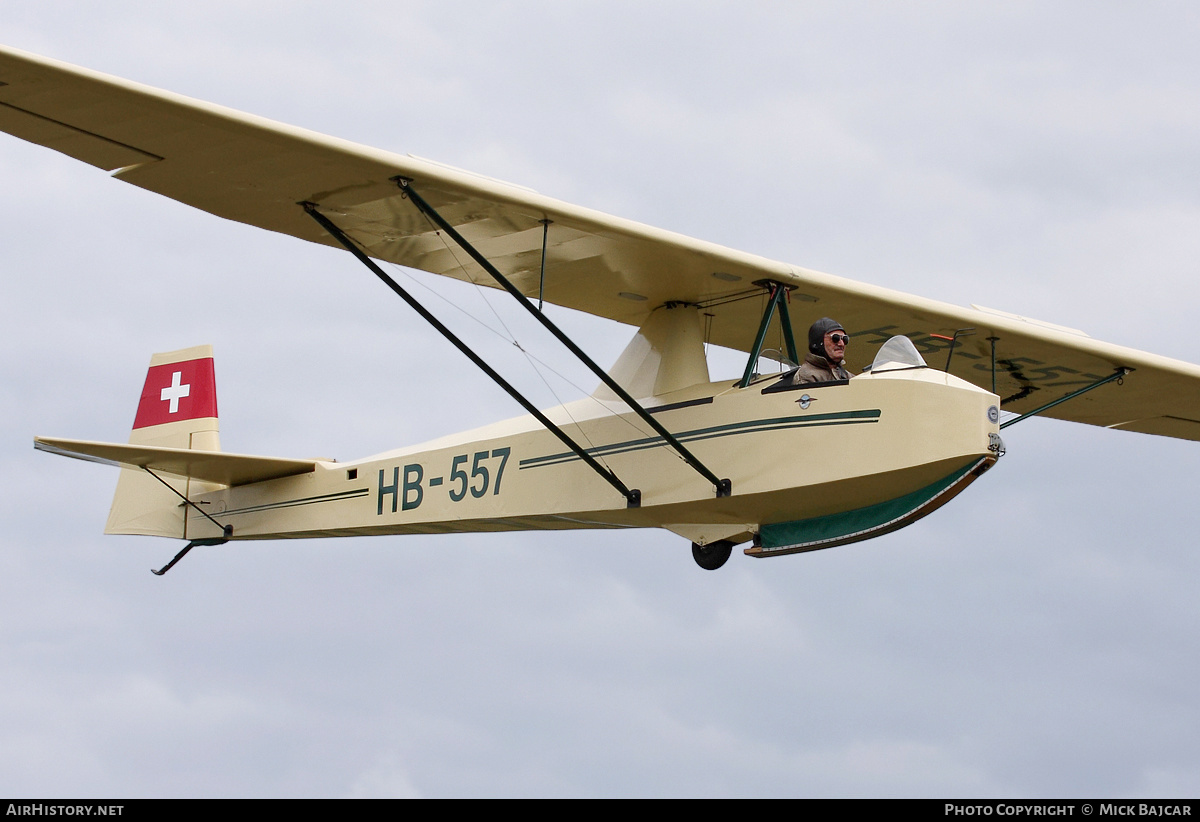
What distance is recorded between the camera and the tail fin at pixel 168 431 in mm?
15719

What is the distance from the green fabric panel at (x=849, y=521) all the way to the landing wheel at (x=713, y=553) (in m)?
0.35

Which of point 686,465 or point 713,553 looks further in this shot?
point 713,553

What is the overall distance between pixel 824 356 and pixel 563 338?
6.45 feet

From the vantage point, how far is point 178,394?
16312mm

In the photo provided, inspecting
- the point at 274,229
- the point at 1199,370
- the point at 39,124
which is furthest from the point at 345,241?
the point at 1199,370

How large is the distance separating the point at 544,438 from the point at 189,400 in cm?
534

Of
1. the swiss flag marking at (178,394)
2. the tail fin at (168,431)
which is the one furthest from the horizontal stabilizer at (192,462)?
the swiss flag marking at (178,394)

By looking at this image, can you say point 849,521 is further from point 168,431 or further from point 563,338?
point 168,431

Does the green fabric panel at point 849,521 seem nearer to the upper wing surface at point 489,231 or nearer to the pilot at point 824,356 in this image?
the pilot at point 824,356

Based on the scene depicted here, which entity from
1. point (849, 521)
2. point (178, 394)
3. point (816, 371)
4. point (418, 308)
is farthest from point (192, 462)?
point (849, 521)

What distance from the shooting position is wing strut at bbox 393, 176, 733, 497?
35.0 ft

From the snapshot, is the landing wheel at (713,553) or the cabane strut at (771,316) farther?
the landing wheel at (713,553)

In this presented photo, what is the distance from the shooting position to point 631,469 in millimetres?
12016

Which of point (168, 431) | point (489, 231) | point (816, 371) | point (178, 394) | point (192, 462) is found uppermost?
point (489, 231)
